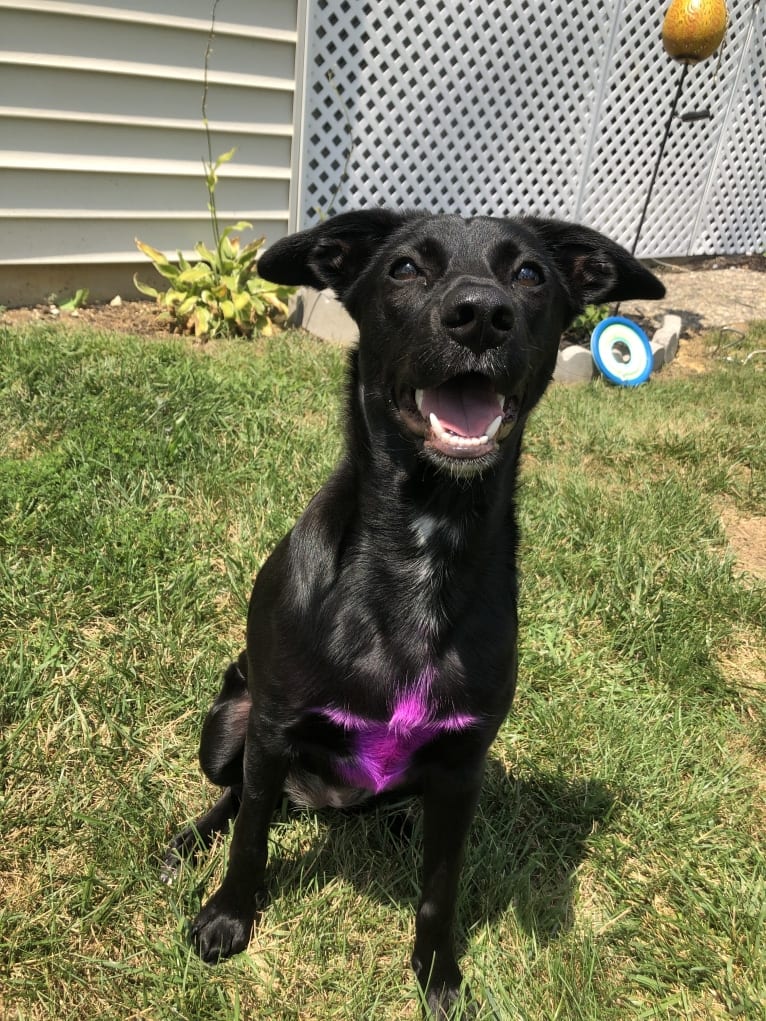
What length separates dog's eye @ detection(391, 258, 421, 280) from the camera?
1.80 meters

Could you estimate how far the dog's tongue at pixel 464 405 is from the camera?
1.69 meters

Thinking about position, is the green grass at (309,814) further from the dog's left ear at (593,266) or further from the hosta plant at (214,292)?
the dog's left ear at (593,266)

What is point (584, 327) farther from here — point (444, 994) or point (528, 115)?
point (444, 994)

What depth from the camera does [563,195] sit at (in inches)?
296

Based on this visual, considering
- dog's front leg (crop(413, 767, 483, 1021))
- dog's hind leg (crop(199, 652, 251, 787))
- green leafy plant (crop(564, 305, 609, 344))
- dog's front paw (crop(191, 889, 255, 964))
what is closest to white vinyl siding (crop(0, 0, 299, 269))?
green leafy plant (crop(564, 305, 609, 344))

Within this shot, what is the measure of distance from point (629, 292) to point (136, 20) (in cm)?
405

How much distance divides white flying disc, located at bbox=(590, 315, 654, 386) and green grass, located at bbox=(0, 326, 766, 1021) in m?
1.61

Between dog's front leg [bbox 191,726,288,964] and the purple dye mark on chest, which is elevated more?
the purple dye mark on chest

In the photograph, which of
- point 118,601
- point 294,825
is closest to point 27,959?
point 294,825

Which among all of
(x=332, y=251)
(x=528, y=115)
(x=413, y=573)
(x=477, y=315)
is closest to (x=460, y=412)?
(x=477, y=315)

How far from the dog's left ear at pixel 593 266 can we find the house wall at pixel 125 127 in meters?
3.77

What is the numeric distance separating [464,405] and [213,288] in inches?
141

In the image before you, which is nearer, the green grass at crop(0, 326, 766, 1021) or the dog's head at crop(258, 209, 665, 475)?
the dog's head at crop(258, 209, 665, 475)

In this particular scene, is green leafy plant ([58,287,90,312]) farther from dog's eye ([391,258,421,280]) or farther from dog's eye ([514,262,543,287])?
dog's eye ([514,262,543,287])
